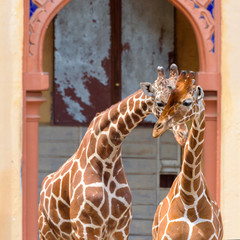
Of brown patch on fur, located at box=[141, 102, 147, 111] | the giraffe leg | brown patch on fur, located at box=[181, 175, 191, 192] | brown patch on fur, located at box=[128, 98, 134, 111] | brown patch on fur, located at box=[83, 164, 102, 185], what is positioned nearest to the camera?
brown patch on fur, located at box=[181, 175, 191, 192]

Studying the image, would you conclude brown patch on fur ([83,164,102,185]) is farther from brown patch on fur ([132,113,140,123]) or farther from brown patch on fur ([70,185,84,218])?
brown patch on fur ([132,113,140,123])

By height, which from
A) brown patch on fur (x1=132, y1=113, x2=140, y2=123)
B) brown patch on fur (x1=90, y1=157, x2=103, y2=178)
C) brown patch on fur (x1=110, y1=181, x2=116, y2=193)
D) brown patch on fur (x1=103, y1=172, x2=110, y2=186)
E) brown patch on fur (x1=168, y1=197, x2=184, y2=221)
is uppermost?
brown patch on fur (x1=132, y1=113, x2=140, y2=123)

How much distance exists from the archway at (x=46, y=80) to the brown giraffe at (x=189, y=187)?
2.45 m

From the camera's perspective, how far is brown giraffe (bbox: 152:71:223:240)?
24.1ft

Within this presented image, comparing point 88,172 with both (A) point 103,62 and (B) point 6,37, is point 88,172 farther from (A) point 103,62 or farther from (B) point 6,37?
(A) point 103,62

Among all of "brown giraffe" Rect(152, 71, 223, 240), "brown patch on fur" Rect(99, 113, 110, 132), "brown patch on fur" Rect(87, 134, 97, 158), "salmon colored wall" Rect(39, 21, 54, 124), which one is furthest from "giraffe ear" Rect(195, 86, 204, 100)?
"salmon colored wall" Rect(39, 21, 54, 124)

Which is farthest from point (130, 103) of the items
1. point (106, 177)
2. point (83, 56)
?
point (83, 56)

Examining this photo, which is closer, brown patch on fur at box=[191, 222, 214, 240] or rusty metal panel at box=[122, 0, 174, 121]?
brown patch on fur at box=[191, 222, 214, 240]

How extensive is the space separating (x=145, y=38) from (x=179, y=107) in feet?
17.8

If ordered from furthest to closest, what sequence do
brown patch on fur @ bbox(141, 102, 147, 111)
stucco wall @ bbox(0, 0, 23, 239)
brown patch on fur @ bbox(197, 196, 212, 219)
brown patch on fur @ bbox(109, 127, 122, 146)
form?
stucco wall @ bbox(0, 0, 23, 239)
brown patch on fur @ bbox(109, 127, 122, 146)
brown patch on fur @ bbox(141, 102, 147, 111)
brown patch on fur @ bbox(197, 196, 212, 219)

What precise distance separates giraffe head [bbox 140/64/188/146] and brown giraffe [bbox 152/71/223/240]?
0.28 meters

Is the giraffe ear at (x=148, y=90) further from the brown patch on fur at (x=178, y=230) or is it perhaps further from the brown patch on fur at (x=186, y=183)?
the brown patch on fur at (x=178, y=230)

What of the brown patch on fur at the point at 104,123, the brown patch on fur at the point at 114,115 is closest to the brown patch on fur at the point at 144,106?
the brown patch on fur at the point at 114,115

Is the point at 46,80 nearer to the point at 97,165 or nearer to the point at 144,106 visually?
the point at 97,165
